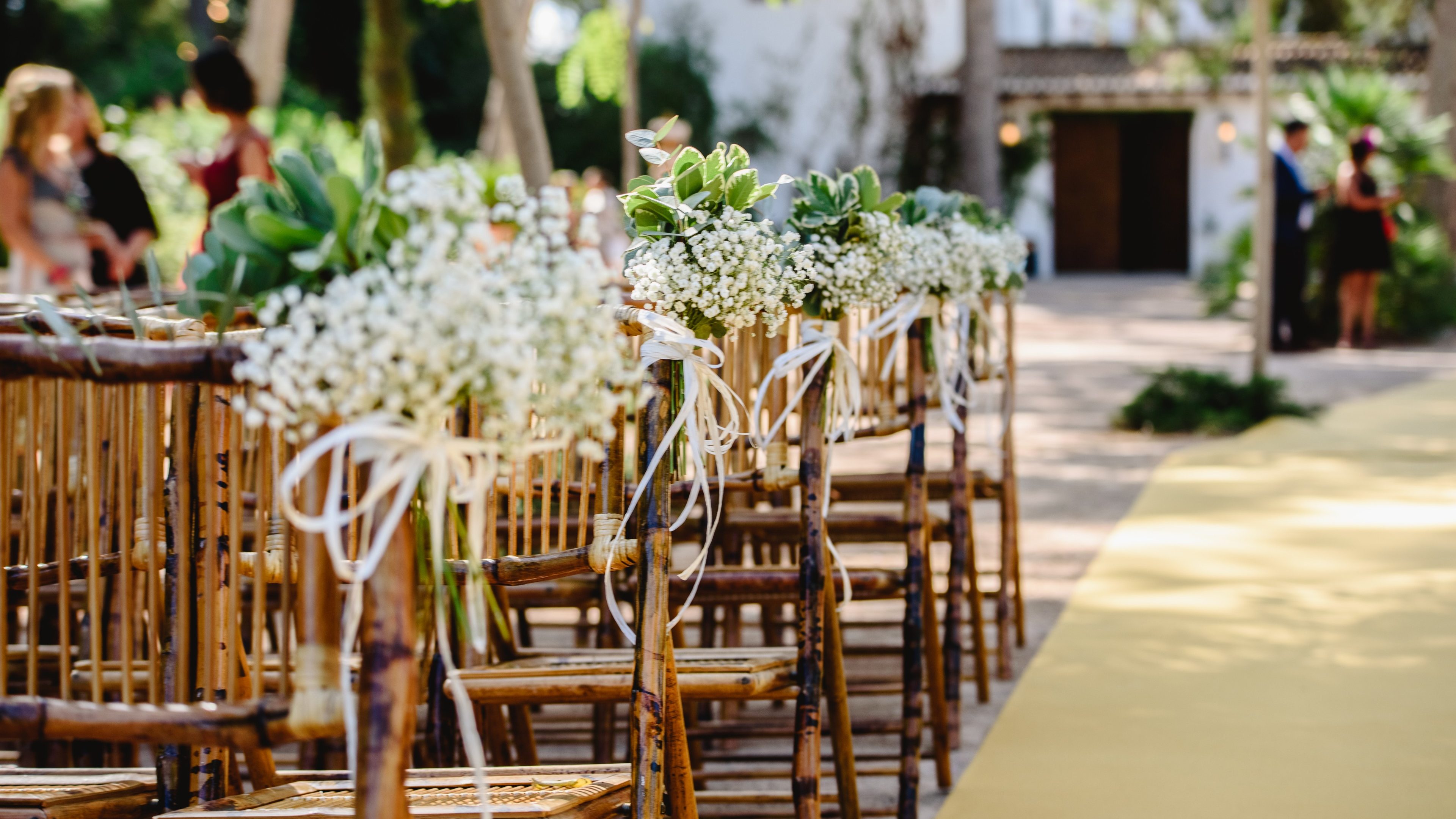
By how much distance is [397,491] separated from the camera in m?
1.38

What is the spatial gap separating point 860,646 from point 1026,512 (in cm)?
243

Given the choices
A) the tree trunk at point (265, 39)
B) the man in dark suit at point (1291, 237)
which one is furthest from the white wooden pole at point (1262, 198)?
the tree trunk at point (265, 39)

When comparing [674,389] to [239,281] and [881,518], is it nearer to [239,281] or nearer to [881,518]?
[239,281]

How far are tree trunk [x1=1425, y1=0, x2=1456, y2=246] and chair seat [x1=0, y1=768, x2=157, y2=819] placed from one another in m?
13.2

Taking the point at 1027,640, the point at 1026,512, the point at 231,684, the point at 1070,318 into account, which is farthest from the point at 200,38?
the point at 231,684

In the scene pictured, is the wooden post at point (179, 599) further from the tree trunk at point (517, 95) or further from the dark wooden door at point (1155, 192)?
the dark wooden door at point (1155, 192)

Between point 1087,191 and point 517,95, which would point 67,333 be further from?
point 1087,191

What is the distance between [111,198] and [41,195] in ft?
0.85

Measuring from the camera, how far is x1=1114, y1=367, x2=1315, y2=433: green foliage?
7.62 meters

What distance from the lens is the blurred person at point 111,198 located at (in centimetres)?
558

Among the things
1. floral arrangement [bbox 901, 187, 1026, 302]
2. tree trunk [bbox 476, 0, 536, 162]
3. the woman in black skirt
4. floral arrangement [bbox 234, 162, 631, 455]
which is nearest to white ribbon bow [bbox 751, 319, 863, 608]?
floral arrangement [bbox 901, 187, 1026, 302]

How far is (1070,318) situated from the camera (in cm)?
1498

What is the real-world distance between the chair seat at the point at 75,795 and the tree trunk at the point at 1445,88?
1315 cm

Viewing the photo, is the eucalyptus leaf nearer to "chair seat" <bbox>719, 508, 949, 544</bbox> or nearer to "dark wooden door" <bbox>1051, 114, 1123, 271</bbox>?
"chair seat" <bbox>719, 508, 949, 544</bbox>
